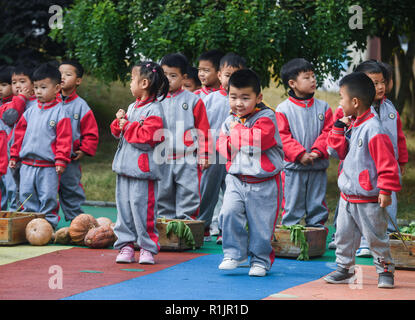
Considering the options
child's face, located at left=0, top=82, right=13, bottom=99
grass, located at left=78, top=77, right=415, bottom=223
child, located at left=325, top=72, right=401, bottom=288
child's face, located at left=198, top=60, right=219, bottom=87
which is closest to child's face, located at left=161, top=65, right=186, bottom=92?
child's face, located at left=198, top=60, right=219, bottom=87

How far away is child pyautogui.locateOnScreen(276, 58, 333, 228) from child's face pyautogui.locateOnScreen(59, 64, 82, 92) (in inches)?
101

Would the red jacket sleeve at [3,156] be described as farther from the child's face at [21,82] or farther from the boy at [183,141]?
the boy at [183,141]

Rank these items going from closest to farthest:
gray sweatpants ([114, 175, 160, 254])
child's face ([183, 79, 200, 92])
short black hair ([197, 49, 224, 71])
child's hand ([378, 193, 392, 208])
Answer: child's hand ([378, 193, 392, 208]) → gray sweatpants ([114, 175, 160, 254]) → short black hair ([197, 49, 224, 71]) → child's face ([183, 79, 200, 92])

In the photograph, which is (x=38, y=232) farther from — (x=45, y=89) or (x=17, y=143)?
(x=45, y=89)

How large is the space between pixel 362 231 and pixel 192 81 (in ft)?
Answer: 13.9

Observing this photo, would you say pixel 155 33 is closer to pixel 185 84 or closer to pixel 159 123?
pixel 185 84

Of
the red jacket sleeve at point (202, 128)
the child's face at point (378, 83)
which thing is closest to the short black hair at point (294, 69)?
the child's face at point (378, 83)

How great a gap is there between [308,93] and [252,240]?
2247 millimetres

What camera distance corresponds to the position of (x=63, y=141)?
26.1ft

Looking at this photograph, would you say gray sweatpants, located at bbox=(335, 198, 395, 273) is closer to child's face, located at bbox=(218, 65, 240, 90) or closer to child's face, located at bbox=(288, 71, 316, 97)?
child's face, located at bbox=(288, 71, 316, 97)

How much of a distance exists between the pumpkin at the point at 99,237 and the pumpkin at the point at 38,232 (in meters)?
0.46

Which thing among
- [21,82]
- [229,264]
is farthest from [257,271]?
[21,82]

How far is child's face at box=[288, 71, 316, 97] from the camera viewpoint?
7.59m

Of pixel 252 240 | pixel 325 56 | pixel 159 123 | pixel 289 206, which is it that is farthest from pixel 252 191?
pixel 325 56
